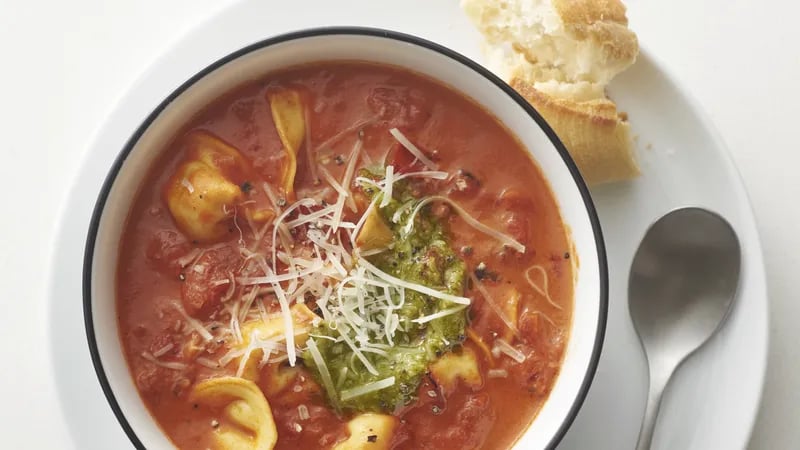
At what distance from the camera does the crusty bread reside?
251 cm

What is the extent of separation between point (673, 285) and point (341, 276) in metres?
1.15

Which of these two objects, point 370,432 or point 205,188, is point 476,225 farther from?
point 205,188

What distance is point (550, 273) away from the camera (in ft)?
8.25

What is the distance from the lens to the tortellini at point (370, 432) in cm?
238

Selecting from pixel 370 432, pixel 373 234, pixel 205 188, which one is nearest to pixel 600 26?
pixel 373 234

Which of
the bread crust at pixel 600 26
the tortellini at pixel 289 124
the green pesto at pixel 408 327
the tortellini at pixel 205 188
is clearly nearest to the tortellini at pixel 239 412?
the green pesto at pixel 408 327

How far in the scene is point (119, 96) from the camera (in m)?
2.94

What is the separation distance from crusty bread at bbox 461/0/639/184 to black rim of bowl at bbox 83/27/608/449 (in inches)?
8.2

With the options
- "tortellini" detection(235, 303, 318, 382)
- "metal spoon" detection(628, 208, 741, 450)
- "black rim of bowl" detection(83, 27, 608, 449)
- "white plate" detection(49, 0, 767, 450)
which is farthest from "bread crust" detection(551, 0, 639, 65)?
Answer: "tortellini" detection(235, 303, 318, 382)

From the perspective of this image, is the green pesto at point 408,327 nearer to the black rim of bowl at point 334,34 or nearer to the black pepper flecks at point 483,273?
the black pepper flecks at point 483,273

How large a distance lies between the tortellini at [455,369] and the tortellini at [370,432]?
0.20 meters

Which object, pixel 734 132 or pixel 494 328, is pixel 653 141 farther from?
pixel 494 328

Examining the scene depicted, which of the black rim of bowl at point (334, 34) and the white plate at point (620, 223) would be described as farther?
the white plate at point (620, 223)

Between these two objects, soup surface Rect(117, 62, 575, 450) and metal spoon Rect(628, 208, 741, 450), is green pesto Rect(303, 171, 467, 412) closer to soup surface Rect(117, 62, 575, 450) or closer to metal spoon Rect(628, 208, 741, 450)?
soup surface Rect(117, 62, 575, 450)
